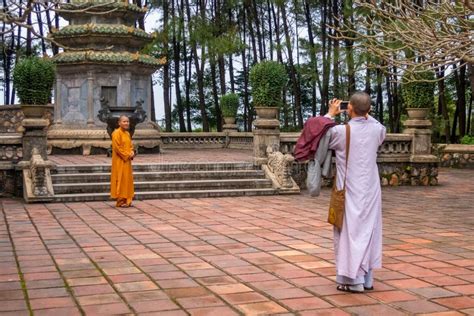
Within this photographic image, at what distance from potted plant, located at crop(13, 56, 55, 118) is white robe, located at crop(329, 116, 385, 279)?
8.62 meters

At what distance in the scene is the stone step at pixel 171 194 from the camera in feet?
38.7

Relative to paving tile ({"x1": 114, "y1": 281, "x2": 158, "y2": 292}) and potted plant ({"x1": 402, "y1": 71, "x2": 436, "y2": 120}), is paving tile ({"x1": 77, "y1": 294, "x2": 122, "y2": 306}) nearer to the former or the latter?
paving tile ({"x1": 114, "y1": 281, "x2": 158, "y2": 292})

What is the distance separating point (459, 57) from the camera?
928 centimetres

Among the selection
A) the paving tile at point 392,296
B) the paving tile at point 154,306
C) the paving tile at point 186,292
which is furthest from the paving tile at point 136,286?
the paving tile at point 392,296

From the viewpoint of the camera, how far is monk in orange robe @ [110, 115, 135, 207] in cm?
1102

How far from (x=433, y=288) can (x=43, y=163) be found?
823 cm

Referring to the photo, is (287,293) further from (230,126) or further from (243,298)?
→ (230,126)

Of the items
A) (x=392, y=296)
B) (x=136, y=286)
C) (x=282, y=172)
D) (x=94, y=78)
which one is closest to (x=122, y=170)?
(x=282, y=172)

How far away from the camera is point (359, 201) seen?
527 centimetres

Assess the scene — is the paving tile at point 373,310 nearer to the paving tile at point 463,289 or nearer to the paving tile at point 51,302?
the paving tile at point 463,289

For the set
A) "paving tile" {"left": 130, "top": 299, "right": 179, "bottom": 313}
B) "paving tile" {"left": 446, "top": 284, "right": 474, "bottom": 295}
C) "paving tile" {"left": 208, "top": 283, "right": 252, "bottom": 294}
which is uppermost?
"paving tile" {"left": 130, "top": 299, "right": 179, "bottom": 313}

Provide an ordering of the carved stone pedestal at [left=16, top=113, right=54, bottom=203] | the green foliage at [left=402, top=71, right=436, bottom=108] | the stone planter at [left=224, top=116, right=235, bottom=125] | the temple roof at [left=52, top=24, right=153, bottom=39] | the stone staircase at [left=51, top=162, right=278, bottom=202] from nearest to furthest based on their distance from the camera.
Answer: the carved stone pedestal at [left=16, top=113, right=54, bottom=203] < the stone staircase at [left=51, top=162, right=278, bottom=202] < the green foliage at [left=402, top=71, right=436, bottom=108] < the temple roof at [left=52, top=24, right=153, bottom=39] < the stone planter at [left=224, top=116, right=235, bottom=125]

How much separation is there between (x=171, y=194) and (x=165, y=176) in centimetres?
94

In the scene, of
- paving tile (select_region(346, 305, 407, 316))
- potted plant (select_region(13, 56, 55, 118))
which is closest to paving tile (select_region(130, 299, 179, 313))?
paving tile (select_region(346, 305, 407, 316))
